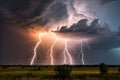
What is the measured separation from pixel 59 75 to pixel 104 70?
25.0 meters

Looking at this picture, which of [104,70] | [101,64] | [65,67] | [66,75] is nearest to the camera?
[66,75]

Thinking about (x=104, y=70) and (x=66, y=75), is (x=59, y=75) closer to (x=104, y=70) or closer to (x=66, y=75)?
(x=66, y=75)

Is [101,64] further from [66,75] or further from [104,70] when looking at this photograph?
[66,75]

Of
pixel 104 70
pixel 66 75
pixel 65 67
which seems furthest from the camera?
pixel 104 70

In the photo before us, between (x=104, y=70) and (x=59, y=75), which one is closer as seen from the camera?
(x=59, y=75)

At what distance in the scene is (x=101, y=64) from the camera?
80.8 m

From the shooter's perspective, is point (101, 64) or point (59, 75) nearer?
point (59, 75)

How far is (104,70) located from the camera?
7525 cm

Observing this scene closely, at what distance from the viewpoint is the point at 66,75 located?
175 ft

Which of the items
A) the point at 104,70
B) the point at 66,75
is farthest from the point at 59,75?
the point at 104,70

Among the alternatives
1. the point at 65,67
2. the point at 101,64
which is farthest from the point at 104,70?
the point at 65,67

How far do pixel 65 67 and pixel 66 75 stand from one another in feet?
14.1

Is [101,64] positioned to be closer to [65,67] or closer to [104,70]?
[104,70]

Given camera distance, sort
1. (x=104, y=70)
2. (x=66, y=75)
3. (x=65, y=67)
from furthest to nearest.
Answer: (x=104, y=70), (x=65, y=67), (x=66, y=75)
